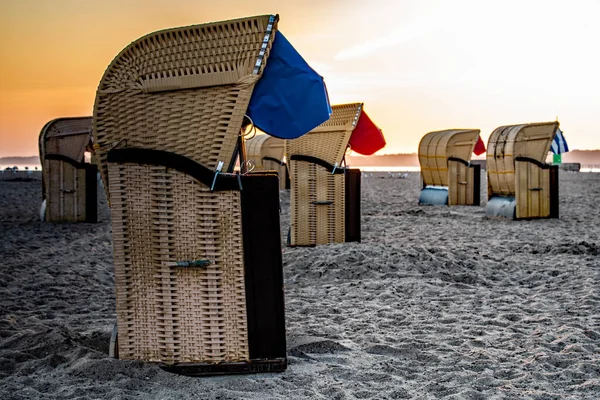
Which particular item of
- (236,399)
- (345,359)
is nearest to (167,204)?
(236,399)

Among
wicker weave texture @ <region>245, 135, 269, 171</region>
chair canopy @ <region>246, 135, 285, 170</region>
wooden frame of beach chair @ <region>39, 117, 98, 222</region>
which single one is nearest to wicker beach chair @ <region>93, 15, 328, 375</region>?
wooden frame of beach chair @ <region>39, 117, 98, 222</region>

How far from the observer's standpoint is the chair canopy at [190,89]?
4.45 meters

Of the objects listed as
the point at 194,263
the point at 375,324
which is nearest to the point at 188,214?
the point at 194,263

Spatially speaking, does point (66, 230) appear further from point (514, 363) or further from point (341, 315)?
point (514, 363)

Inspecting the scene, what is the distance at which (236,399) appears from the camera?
4.16 meters

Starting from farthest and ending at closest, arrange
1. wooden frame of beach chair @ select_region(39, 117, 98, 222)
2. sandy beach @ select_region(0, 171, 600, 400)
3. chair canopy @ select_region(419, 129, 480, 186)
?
1. chair canopy @ select_region(419, 129, 480, 186)
2. wooden frame of beach chair @ select_region(39, 117, 98, 222)
3. sandy beach @ select_region(0, 171, 600, 400)

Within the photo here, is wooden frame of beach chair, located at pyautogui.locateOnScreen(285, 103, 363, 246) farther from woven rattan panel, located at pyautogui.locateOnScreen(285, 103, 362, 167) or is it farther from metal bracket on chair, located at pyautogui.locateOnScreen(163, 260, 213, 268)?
metal bracket on chair, located at pyautogui.locateOnScreen(163, 260, 213, 268)

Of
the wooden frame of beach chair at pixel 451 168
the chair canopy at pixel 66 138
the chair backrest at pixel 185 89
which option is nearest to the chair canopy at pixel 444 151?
the wooden frame of beach chair at pixel 451 168

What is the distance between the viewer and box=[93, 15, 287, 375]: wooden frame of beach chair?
4.54 m

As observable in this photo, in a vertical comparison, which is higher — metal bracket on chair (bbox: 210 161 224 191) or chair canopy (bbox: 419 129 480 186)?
chair canopy (bbox: 419 129 480 186)

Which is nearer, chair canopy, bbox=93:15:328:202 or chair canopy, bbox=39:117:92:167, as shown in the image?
chair canopy, bbox=93:15:328:202

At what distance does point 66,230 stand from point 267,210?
35.4 ft

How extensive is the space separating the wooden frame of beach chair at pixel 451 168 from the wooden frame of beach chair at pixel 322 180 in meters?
10.9

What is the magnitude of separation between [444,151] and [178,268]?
18.4 m
